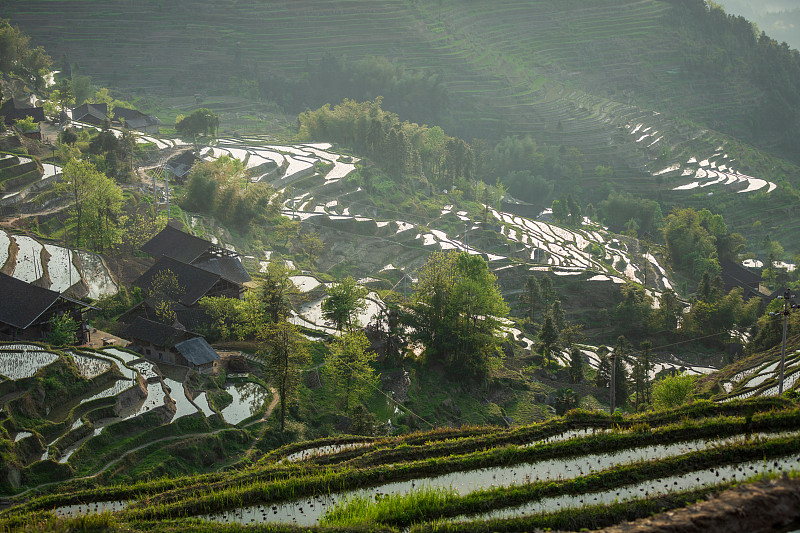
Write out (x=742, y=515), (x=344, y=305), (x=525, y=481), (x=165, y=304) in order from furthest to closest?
1. (x=344, y=305)
2. (x=165, y=304)
3. (x=525, y=481)
4. (x=742, y=515)

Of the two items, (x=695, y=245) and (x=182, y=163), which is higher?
(x=182, y=163)

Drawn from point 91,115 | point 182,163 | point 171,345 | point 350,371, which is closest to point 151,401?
point 171,345

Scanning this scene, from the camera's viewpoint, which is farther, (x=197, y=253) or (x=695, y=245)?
(x=695, y=245)

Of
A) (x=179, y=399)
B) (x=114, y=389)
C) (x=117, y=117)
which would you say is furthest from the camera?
(x=117, y=117)

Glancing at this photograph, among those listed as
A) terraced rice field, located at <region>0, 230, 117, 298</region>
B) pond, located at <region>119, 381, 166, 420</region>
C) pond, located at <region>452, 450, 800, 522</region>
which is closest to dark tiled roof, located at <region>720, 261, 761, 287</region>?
pond, located at <region>452, 450, 800, 522</region>

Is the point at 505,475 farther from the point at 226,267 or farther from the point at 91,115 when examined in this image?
the point at 91,115

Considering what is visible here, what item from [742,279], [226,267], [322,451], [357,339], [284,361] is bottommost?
[742,279]
